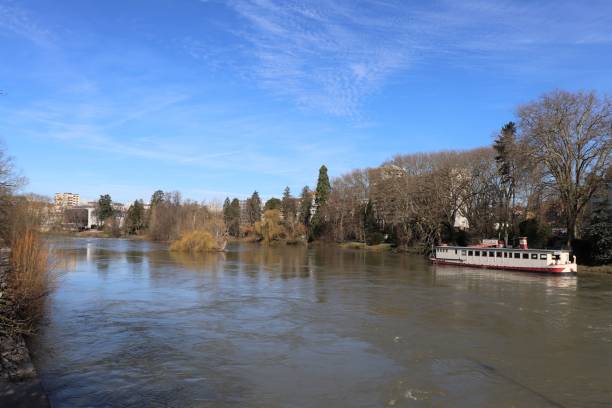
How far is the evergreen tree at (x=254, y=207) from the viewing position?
385 feet

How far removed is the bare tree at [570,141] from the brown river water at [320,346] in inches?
623

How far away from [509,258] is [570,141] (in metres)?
10.8

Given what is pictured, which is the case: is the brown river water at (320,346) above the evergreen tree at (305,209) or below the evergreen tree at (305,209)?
below

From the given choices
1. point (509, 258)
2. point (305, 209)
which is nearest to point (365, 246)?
point (305, 209)

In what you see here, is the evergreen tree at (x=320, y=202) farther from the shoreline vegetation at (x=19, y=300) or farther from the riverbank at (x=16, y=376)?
the riverbank at (x=16, y=376)

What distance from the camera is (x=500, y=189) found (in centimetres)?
5584

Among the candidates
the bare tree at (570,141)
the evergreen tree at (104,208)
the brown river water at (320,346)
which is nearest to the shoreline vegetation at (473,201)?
the bare tree at (570,141)

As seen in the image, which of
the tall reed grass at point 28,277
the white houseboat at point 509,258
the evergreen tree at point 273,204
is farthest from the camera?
the evergreen tree at point 273,204

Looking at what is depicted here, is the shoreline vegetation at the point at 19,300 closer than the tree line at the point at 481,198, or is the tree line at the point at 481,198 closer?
the shoreline vegetation at the point at 19,300

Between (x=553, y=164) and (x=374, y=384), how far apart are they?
123 ft

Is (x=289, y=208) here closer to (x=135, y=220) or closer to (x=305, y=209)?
(x=305, y=209)

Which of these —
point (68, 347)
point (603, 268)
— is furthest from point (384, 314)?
point (603, 268)

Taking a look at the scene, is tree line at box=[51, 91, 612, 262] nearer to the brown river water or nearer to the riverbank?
the brown river water

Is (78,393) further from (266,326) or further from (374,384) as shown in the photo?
(266,326)
